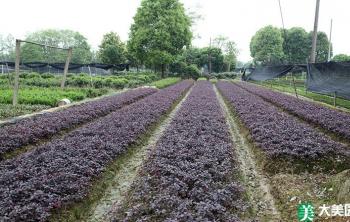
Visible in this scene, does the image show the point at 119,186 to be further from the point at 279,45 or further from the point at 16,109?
the point at 279,45

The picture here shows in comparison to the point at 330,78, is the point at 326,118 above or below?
below

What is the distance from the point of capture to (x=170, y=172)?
595cm

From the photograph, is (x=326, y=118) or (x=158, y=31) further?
(x=158, y=31)

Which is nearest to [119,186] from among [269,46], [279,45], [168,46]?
[168,46]

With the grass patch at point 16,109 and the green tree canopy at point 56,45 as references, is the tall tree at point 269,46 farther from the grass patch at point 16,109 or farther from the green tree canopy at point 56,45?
the grass patch at point 16,109

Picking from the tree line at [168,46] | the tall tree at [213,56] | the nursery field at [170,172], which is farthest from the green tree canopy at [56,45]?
the nursery field at [170,172]

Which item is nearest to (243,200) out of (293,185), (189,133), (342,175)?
(293,185)

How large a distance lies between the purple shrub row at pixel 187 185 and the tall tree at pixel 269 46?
71.0 meters

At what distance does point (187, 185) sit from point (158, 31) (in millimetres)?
38130

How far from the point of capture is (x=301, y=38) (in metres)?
76.5

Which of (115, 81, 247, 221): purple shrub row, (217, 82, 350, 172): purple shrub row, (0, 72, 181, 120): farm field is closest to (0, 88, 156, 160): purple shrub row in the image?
(0, 72, 181, 120): farm field

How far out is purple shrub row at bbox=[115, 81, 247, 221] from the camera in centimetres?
452

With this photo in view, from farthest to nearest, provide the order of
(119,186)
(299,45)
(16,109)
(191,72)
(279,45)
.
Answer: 1. (299,45)
2. (279,45)
3. (191,72)
4. (16,109)
5. (119,186)

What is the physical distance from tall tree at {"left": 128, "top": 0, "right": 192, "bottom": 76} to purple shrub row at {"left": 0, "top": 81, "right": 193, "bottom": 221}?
33.2 meters
